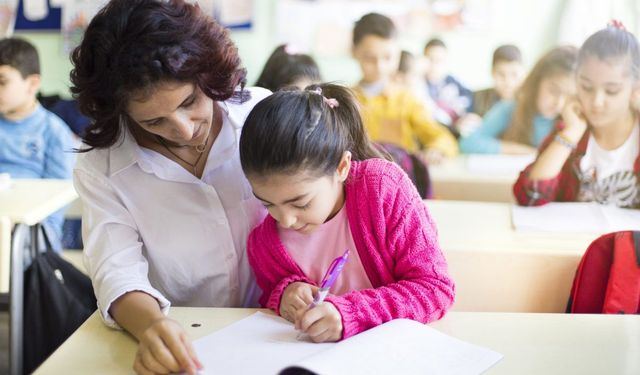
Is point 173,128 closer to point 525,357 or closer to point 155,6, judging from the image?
point 155,6

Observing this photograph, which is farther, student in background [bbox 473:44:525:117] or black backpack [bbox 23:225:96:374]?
student in background [bbox 473:44:525:117]

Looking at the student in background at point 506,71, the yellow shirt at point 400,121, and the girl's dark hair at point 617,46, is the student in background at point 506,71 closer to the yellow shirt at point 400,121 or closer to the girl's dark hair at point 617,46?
the yellow shirt at point 400,121

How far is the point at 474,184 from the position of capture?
274 cm

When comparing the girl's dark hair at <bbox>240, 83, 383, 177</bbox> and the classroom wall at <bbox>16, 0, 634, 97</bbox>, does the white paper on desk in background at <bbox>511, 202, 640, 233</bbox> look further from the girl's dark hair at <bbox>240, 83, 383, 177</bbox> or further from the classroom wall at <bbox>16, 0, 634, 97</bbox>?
the classroom wall at <bbox>16, 0, 634, 97</bbox>

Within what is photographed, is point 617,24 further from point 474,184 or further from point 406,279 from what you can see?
point 406,279

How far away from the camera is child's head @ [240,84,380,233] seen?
3.79ft

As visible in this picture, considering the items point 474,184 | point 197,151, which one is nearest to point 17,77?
point 474,184

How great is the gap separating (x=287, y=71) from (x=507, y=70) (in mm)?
1835

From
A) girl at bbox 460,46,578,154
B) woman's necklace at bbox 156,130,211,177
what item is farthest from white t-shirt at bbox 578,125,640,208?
woman's necklace at bbox 156,130,211,177

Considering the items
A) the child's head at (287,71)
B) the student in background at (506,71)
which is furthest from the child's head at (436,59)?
the child's head at (287,71)

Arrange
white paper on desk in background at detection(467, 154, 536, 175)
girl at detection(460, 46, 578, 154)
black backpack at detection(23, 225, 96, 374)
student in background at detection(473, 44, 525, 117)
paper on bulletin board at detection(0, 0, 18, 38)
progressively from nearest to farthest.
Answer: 1. black backpack at detection(23, 225, 96, 374)
2. girl at detection(460, 46, 578, 154)
3. white paper on desk in background at detection(467, 154, 536, 175)
4. student in background at detection(473, 44, 525, 117)
5. paper on bulletin board at detection(0, 0, 18, 38)

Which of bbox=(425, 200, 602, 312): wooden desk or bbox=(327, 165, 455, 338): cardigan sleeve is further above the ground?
bbox=(327, 165, 455, 338): cardigan sleeve

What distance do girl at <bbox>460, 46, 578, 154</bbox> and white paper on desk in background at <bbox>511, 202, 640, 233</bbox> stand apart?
0.43m

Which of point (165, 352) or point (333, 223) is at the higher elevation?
point (333, 223)
